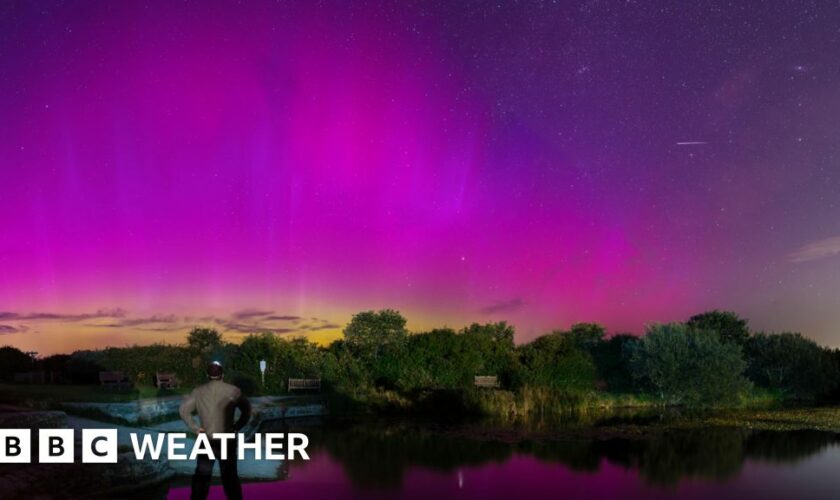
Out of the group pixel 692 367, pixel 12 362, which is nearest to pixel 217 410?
pixel 12 362

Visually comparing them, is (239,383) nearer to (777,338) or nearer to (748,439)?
Result: (748,439)

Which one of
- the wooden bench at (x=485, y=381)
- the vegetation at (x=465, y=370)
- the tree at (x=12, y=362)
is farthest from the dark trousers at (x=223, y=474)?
the tree at (x=12, y=362)

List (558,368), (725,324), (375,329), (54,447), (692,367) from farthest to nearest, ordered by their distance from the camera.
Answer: (725,324), (375,329), (558,368), (692,367), (54,447)

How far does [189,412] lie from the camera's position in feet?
29.5

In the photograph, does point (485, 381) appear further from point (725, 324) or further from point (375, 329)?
point (725, 324)

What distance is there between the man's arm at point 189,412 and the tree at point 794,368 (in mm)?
43355

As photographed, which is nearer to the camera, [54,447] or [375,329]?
[54,447]

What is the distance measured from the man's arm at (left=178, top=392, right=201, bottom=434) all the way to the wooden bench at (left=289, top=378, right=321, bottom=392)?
2730 centimetres

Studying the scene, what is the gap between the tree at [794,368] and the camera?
44531 millimetres

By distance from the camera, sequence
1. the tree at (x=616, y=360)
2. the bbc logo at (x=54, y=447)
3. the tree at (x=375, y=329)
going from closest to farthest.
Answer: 1. the bbc logo at (x=54, y=447)
2. the tree at (x=616, y=360)
3. the tree at (x=375, y=329)

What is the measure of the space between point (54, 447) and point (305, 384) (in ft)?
73.8

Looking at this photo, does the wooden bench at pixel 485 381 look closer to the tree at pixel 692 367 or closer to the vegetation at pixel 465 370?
the vegetation at pixel 465 370

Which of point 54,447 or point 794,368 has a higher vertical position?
point 54,447

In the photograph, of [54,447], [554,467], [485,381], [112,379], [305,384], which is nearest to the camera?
[54,447]
